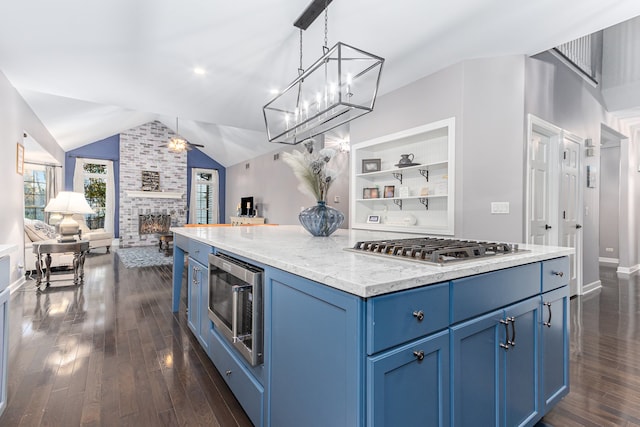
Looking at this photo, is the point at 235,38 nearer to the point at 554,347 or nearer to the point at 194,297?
the point at 194,297

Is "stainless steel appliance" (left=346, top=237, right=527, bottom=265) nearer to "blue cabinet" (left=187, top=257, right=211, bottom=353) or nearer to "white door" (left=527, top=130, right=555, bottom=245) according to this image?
"blue cabinet" (left=187, top=257, right=211, bottom=353)

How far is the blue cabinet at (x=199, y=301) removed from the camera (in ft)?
6.87

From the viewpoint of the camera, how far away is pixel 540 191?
3.42 metres

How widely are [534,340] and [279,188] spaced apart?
22.7 feet

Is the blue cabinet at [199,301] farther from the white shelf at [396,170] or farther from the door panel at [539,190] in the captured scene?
the door panel at [539,190]

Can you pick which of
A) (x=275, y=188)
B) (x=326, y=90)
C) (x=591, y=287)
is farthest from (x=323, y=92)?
(x=275, y=188)

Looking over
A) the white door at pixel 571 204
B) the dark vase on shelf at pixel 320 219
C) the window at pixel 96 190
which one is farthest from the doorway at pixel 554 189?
the window at pixel 96 190

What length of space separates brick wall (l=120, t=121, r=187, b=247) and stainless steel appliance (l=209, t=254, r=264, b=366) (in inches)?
358

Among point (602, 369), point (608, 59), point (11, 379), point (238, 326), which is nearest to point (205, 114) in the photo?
point (11, 379)

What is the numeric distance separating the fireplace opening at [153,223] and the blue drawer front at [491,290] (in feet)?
33.8

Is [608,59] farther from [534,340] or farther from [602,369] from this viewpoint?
[534,340]

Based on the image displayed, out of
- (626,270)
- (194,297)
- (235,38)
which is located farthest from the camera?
(626,270)

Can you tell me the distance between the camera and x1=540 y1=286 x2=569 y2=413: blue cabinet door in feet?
4.80

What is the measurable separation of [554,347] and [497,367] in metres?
0.54
